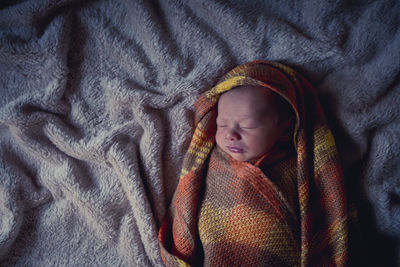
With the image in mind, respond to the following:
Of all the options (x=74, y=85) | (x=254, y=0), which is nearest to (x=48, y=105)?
(x=74, y=85)

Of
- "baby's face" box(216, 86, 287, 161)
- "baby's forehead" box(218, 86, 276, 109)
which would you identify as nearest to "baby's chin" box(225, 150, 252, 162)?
"baby's face" box(216, 86, 287, 161)

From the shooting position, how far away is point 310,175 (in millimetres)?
775

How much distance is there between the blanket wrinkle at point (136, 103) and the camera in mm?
754

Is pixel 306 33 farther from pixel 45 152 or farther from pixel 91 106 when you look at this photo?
pixel 45 152

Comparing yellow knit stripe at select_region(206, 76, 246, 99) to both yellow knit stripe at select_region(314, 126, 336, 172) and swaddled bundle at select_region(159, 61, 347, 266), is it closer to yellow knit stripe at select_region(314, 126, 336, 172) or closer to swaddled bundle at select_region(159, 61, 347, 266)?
swaddled bundle at select_region(159, 61, 347, 266)

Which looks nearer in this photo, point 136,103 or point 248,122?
point 248,122

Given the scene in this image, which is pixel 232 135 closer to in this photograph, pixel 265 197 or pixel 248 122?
pixel 248 122

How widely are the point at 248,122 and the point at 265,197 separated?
21 cm

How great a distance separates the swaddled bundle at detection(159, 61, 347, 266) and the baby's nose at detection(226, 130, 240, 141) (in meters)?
0.09

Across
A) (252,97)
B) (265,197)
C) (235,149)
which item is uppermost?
(252,97)

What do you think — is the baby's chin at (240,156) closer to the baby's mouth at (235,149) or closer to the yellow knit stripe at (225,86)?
the baby's mouth at (235,149)

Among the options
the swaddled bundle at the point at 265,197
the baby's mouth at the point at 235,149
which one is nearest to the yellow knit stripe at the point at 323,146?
the swaddled bundle at the point at 265,197

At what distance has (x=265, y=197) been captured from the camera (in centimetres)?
72

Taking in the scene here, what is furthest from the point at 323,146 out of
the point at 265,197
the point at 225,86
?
the point at 225,86
